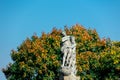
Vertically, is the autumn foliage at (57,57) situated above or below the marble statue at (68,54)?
above

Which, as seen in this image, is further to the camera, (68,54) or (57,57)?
(57,57)

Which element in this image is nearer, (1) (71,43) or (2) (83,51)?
(1) (71,43)

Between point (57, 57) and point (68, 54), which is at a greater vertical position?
point (57, 57)

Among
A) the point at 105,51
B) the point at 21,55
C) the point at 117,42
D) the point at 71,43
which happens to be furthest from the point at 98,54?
the point at 71,43

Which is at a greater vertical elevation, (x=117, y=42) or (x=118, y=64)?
(x=117, y=42)

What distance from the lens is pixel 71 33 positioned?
57.6m

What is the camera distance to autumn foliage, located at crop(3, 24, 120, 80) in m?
53.8

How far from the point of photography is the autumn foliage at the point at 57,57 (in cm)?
5375

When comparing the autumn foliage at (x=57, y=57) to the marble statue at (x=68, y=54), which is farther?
the autumn foliage at (x=57, y=57)

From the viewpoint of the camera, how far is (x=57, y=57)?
5431 cm

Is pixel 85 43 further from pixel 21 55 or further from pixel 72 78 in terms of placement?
pixel 72 78

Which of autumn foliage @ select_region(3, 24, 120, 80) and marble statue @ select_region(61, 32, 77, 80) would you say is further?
autumn foliage @ select_region(3, 24, 120, 80)

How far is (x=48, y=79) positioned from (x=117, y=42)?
42.7ft

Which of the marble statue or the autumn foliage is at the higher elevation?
the autumn foliage
